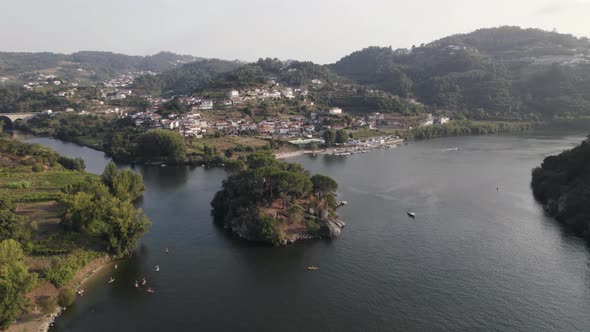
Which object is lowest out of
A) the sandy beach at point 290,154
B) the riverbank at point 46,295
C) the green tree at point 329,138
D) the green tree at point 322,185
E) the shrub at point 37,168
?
the riverbank at point 46,295

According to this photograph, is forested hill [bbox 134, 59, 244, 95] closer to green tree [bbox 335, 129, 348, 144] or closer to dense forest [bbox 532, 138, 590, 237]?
green tree [bbox 335, 129, 348, 144]

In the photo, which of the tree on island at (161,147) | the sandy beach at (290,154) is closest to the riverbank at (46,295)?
the tree on island at (161,147)

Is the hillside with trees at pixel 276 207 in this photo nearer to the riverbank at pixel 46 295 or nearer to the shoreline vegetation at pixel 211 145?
the riverbank at pixel 46 295

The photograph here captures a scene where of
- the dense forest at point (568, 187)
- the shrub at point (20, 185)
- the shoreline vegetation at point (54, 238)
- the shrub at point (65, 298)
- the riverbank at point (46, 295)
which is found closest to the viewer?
the riverbank at point (46, 295)

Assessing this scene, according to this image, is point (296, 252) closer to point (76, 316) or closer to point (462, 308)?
point (462, 308)

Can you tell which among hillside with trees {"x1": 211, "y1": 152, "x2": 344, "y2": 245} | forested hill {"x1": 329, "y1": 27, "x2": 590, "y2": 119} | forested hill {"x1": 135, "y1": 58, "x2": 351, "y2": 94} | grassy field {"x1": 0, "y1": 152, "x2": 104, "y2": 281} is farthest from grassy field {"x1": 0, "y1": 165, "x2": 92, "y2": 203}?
forested hill {"x1": 329, "y1": 27, "x2": 590, "y2": 119}

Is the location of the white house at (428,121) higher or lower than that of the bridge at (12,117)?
higher

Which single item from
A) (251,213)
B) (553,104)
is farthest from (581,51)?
(251,213)
